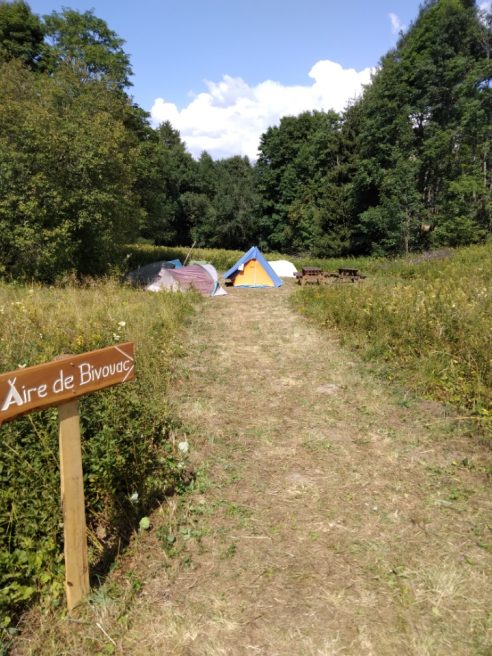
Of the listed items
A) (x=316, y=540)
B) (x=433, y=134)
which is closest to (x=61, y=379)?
(x=316, y=540)

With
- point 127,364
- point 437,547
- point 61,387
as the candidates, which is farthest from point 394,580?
point 61,387

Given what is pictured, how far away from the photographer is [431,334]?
539 cm

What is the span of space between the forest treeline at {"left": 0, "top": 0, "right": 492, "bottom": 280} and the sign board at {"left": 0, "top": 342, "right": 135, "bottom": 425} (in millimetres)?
9462

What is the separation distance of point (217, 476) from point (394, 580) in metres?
1.50

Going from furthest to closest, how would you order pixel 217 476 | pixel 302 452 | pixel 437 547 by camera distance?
pixel 302 452, pixel 217 476, pixel 437 547

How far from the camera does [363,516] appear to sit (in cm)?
282

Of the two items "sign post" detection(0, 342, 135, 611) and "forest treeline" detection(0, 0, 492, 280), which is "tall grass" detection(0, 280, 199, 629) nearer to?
"sign post" detection(0, 342, 135, 611)

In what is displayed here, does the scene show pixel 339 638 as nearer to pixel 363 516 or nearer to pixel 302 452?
pixel 363 516

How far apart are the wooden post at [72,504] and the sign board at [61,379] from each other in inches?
4.2

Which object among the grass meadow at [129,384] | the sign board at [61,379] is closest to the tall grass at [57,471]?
the grass meadow at [129,384]

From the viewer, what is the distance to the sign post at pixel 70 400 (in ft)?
5.38

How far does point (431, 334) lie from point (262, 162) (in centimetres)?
3434

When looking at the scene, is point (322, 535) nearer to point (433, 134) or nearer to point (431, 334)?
point (431, 334)

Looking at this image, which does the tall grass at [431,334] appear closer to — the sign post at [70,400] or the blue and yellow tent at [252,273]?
the sign post at [70,400]
